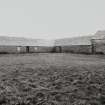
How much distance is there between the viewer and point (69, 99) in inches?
42.9

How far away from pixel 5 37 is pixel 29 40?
186cm

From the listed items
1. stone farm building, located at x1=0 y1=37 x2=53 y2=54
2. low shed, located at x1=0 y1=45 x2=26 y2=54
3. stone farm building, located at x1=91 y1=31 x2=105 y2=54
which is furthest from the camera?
stone farm building, located at x1=0 y1=37 x2=53 y2=54

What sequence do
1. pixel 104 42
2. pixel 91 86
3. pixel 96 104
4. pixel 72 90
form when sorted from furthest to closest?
1. pixel 104 42
2. pixel 91 86
3. pixel 72 90
4. pixel 96 104

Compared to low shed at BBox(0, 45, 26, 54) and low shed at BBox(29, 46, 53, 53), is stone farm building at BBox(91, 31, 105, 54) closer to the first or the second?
low shed at BBox(29, 46, 53, 53)

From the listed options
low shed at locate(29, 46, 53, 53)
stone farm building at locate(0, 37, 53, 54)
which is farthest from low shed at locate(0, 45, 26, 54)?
low shed at locate(29, 46, 53, 53)

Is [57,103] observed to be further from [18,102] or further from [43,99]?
[18,102]

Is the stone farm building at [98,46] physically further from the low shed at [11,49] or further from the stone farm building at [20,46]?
the low shed at [11,49]

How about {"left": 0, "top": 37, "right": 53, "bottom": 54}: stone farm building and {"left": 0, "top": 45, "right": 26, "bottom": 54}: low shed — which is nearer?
{"left": 0, "top": 45, "right": 26, "bottom": 54}: low shed

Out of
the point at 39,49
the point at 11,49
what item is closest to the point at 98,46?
the point at 39,49

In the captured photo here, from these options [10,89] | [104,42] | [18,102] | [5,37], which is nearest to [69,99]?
[18,102]

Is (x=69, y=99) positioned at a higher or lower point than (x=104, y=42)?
lower

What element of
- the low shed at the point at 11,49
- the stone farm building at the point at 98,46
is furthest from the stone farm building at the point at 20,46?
the stone farm building at the point at 98,46

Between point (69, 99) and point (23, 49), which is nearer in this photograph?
point (69, 99)

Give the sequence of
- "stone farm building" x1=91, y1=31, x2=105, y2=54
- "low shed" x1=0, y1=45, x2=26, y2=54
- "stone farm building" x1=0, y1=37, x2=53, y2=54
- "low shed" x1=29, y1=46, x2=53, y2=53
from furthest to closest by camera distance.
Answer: "low shed" x1=29, y1=46, x2=53, y2=53
"stone farm building" x1=0, y1=37, x2=53, y2=54
"low shed" x1=0, y1=45, x2=26, y2=54
"stone farm building" x1=91, y1=31, x2=105, y2=54
